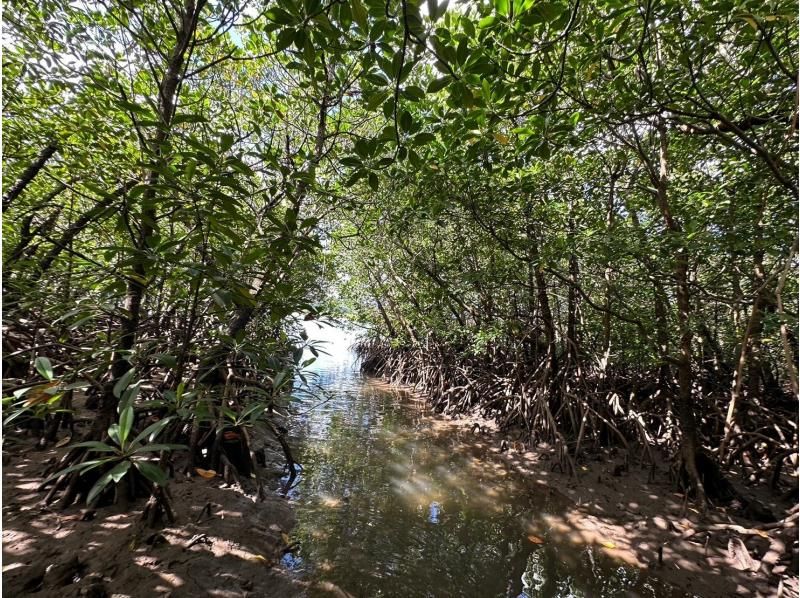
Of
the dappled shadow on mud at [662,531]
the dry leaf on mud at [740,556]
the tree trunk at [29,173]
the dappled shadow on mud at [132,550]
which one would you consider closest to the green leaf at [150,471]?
the dappled shadow on mud at [132,550]

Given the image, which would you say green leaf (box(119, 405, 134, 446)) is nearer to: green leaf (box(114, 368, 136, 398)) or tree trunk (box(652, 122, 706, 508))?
green leaf (box(114, 368, 136, 398))

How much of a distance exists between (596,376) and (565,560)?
13.0 ft

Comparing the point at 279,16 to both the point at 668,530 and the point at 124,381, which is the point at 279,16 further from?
the point at 668,530

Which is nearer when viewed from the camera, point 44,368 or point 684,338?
point 44,368

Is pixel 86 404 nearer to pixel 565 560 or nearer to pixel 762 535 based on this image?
pixel 565 560

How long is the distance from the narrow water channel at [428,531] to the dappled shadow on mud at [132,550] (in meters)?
0.32

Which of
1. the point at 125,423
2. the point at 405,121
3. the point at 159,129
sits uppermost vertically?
the point at 159,129

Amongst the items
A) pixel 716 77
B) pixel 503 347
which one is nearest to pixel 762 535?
pixel 716 77

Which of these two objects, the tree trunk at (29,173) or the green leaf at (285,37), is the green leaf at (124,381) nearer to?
the green leaf at (285,37)

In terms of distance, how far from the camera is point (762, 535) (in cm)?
314

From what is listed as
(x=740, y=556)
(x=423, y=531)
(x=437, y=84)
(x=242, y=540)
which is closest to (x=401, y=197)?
(x=437, y=84)

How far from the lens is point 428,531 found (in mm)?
3510

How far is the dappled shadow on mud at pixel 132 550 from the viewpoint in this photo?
7.05 feet

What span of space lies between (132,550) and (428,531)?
2.40 meters
